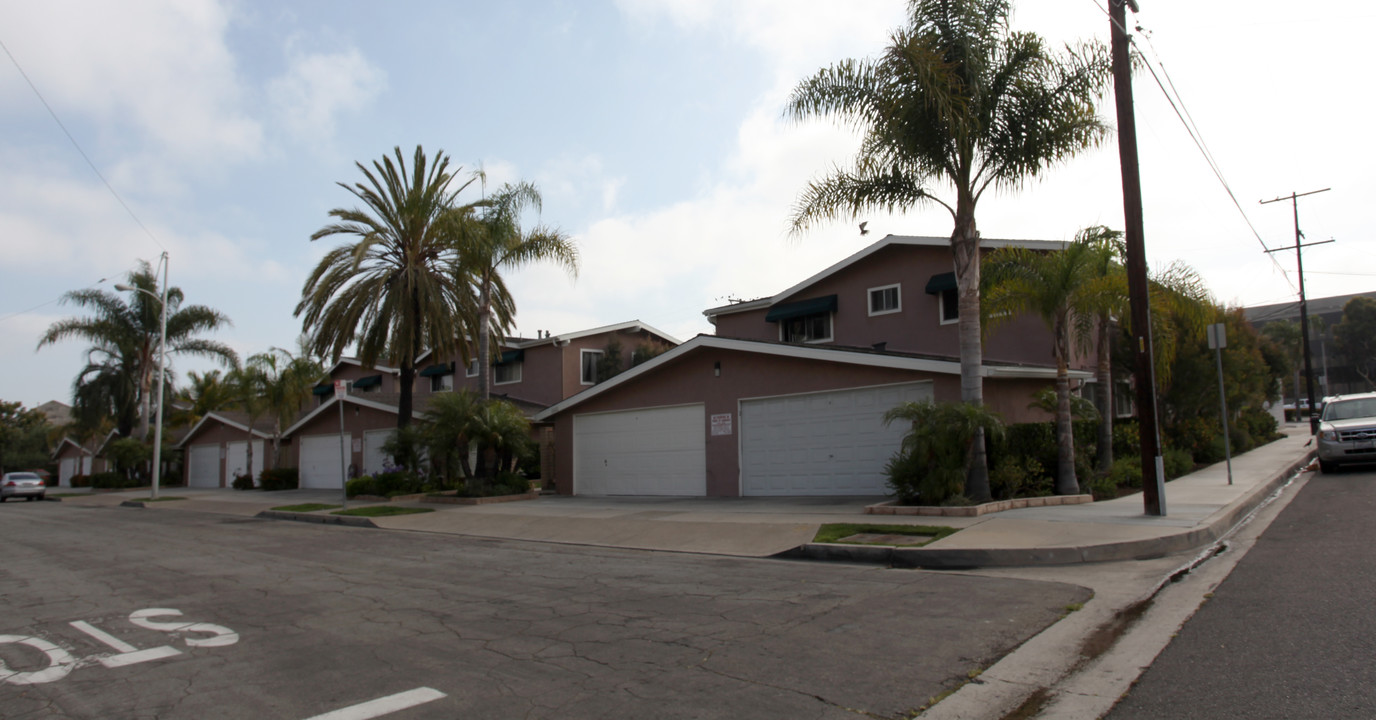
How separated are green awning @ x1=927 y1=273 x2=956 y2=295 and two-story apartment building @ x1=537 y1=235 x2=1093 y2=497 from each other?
53 mm

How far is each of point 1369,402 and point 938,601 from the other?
17.4m

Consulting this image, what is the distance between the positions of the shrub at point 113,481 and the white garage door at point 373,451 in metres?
18.7

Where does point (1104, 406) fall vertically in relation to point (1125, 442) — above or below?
above

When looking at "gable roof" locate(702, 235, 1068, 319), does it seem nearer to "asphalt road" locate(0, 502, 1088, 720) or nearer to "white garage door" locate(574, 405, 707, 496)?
"white garage door" locate(574, 405, 707, 496)

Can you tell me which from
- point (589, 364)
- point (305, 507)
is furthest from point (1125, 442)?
point (589, 364)

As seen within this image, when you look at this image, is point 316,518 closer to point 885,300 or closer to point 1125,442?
point 885,300

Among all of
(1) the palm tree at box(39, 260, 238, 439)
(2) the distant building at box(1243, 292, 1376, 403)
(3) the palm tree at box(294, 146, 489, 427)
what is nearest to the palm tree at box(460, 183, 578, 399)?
(3) the palm tree at box(294, 146, 489, 427)

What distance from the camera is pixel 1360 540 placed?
9289 mm

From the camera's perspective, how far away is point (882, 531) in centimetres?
1113

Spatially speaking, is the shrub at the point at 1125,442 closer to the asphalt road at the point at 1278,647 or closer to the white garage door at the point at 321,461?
the asphalt road at the point at 1278,647

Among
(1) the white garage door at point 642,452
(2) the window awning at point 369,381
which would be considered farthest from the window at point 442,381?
(1) the white garage door at point 642,452

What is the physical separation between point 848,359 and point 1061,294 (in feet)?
14.4

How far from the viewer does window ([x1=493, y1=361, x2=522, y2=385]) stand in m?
33.9

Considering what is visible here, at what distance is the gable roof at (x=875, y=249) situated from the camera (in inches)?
824
